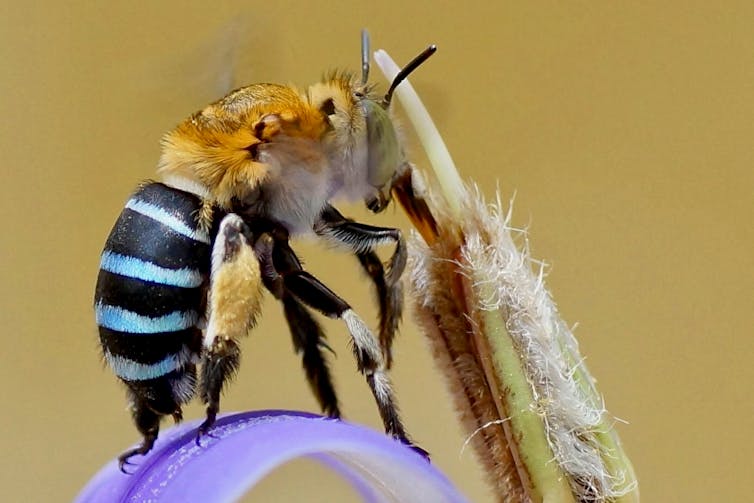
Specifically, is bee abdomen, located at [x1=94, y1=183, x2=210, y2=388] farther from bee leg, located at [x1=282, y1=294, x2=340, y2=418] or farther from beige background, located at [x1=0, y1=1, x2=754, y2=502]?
beige background, located at [x1=0, y1=1, x2=754, y2=502]

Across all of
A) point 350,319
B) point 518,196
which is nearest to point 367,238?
point 350,319

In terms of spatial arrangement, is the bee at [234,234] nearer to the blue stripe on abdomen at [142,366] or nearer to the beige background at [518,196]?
the blue stripe on abdomen at [142,366]

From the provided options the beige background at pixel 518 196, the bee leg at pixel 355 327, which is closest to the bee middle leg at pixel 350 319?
the bee leg at pixel 355 327

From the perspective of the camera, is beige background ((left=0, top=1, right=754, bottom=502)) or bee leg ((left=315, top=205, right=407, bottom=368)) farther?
beige background ((left=0, top=1, right=754, bottom=502))

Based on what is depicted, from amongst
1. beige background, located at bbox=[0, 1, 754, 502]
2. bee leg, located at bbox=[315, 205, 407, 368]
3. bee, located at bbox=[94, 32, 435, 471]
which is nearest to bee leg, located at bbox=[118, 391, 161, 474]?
bee, located at bbox=[94, 32, 435, 471]

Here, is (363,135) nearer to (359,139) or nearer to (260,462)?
(359,139)

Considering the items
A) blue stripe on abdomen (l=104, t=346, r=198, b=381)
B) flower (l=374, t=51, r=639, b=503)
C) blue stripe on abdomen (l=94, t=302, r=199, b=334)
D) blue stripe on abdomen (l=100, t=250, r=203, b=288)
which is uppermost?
blue stripe on abdomen (l=100, t=250, r=203, b=288)
